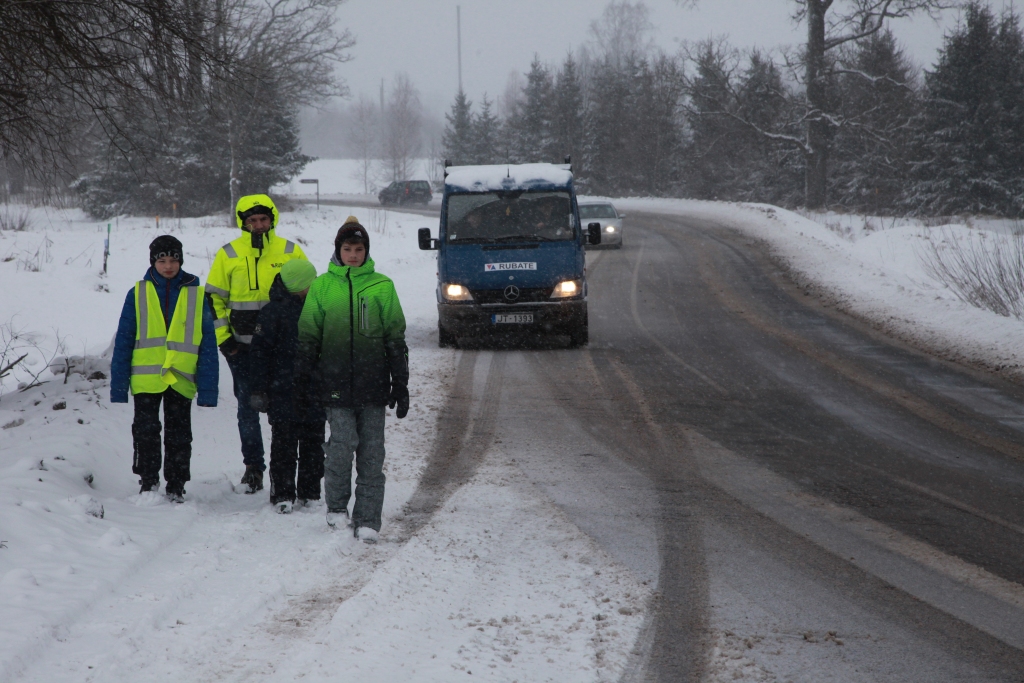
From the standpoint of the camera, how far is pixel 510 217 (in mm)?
12188

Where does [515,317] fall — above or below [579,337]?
above

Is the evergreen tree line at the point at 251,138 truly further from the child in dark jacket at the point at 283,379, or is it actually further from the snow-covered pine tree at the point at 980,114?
the snow-covered pine tree at the point at 980,114

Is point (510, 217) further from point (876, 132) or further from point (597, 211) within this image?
point (876, 132)

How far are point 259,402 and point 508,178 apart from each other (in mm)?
7711

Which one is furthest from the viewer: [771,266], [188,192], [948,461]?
[188,192]

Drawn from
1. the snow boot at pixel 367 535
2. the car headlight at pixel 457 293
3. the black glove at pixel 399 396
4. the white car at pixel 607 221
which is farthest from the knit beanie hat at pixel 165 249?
the white car at pixel 607 221

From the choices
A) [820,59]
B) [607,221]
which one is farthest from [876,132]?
[607,221]

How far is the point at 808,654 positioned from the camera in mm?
3746

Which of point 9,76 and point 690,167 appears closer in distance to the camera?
point 9,76

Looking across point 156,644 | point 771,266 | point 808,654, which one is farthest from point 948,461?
point 771,266

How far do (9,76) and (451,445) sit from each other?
15.5ft

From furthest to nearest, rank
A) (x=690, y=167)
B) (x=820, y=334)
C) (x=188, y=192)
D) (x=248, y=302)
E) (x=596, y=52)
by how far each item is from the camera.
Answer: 1. (x=596, y=52)
2. (x=690, y=167)
3. (x=188, y=192)
4. (x=820, y=334)
5. (x=248, y=302)

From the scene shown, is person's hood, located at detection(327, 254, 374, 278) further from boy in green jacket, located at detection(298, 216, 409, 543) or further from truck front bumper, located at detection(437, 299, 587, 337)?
truck front bumper, located at detection(437, 299, 587, 337)

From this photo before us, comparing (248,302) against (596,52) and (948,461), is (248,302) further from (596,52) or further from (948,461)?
(596,52)
